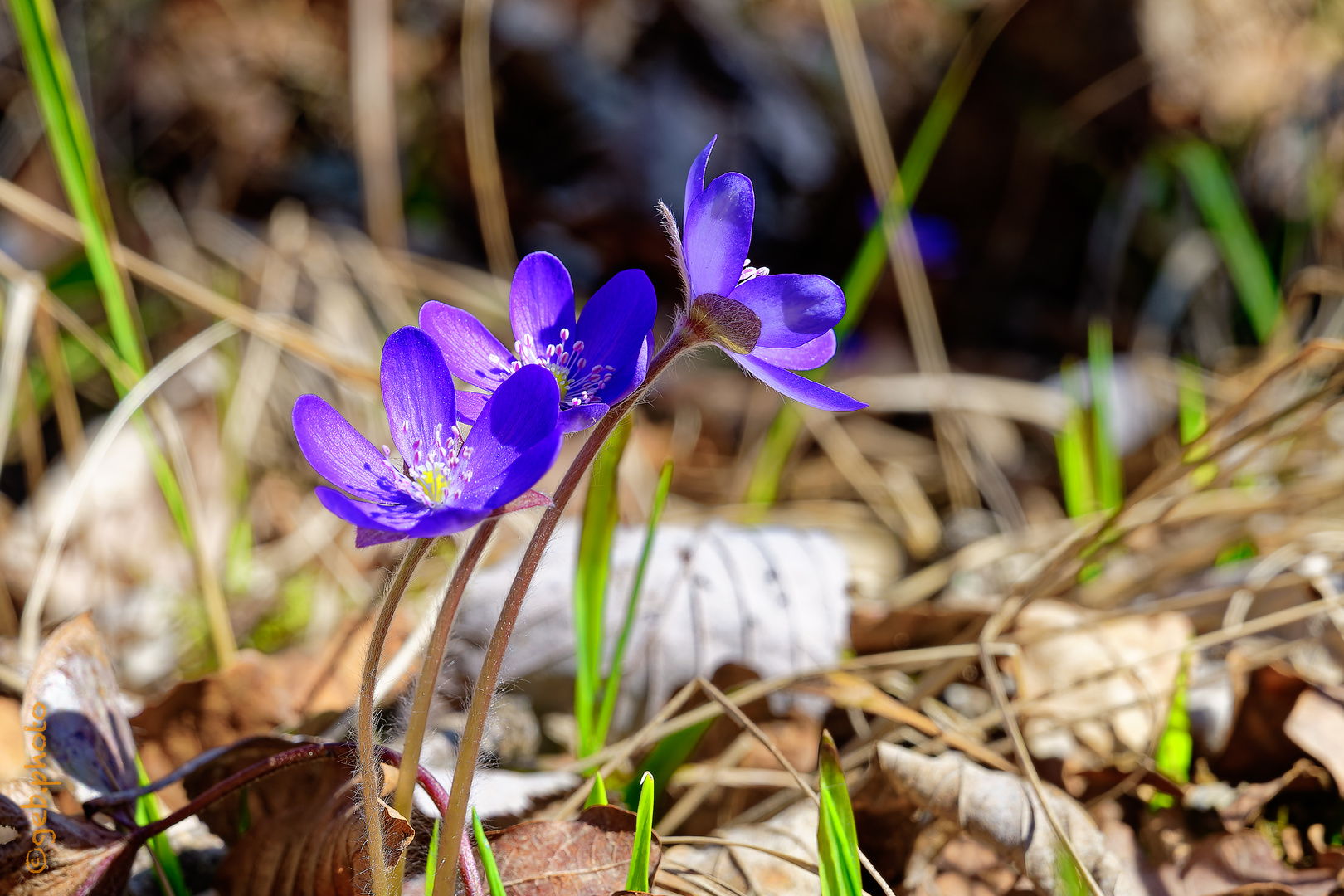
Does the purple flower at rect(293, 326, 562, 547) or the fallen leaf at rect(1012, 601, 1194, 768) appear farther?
the fallen leaf at rect(1012, 601, 1194, 768)

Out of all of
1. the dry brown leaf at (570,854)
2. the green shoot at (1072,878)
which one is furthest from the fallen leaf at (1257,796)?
the dry brown leaf at (570,854)

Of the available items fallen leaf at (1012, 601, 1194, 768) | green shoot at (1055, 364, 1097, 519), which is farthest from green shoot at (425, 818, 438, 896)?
green shoot at (1055, 364, 1097, 519)

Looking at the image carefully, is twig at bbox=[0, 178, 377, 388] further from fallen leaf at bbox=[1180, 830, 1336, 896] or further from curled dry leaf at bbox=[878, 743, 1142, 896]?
fallen leaf at bbox=[1180, 830, 1336, 896]

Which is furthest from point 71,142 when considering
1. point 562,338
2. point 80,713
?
point 562,338

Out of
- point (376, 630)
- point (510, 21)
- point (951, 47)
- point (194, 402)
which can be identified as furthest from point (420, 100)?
point (376, 630)

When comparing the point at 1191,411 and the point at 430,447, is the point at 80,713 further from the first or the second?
the point at 1191,411

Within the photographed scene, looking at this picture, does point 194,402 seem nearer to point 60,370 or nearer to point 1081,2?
point 60,370
